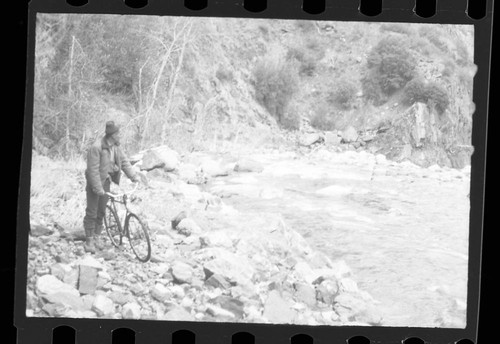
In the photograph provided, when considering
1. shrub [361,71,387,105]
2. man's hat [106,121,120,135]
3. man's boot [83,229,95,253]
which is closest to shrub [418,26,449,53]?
shrub [361,71,387,105]

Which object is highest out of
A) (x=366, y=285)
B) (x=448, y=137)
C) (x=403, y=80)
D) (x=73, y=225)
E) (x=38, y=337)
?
(x=403, y=80)

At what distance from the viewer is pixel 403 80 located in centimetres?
455

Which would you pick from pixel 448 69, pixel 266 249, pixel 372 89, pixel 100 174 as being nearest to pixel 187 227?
pixel 266 249

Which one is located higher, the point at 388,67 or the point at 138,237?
the point at 388,67

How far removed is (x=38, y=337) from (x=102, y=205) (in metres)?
0.83

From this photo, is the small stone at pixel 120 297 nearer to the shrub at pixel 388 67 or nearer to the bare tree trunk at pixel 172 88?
the bare tree trunk at pixel 172 88

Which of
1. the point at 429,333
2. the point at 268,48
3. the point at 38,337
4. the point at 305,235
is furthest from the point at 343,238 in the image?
the point at 38,337

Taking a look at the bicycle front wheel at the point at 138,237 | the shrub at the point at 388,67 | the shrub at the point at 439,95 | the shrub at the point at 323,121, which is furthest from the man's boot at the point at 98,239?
the shrub at the point at 439,95

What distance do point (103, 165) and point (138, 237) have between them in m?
0.46

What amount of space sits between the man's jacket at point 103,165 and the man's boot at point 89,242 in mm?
241

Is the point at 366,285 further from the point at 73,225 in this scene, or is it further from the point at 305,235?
the point at 73,225

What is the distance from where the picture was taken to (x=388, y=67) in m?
4.54

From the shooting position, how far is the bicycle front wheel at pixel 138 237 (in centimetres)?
446

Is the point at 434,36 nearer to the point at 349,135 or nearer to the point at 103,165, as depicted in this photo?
the point at 349,135
